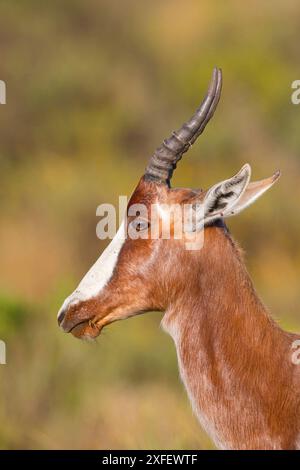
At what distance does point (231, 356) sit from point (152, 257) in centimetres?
77

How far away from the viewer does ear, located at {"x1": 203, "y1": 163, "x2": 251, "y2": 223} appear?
680 cm

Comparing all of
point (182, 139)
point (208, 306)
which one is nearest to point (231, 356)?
point (208, 306)

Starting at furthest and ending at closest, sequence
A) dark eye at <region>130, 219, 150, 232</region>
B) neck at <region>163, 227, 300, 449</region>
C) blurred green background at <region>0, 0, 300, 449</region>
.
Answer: blurred green background at <region>0, 0, 300, 449</region>
dark eye at <region>130, 219, 150, 232</region>
neck at <region>163, 227, 300, 449</region>

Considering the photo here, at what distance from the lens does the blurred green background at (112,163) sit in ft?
53.5

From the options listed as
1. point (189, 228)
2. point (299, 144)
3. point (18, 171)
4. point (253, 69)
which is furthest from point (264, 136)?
point (189, 228)

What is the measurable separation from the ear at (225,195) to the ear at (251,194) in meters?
0.03

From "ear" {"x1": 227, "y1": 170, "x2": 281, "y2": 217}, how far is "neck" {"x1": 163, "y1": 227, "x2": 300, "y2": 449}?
329 millimetres

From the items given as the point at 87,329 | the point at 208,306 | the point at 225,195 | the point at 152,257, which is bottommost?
the point at 87,329

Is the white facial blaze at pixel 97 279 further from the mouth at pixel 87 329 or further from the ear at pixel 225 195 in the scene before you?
the ear at pixel 225 195

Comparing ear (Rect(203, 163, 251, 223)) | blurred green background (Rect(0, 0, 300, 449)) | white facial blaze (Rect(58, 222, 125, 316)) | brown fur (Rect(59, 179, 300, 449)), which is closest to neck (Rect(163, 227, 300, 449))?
brown fur (Rect(59, 179, 300, 449))

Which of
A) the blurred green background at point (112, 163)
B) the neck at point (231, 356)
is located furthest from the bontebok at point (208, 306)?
the blurred green background at point (112, 163)

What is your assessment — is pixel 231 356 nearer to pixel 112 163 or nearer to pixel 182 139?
pixel 182 139

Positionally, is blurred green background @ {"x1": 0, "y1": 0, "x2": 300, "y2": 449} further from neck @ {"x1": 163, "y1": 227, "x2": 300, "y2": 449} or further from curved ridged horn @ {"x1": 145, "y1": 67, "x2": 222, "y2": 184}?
curved ridged horn @ {"x1": 145, "y1": 67, "x2": 222, "y2": 184}

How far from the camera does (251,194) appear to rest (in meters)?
6.96
